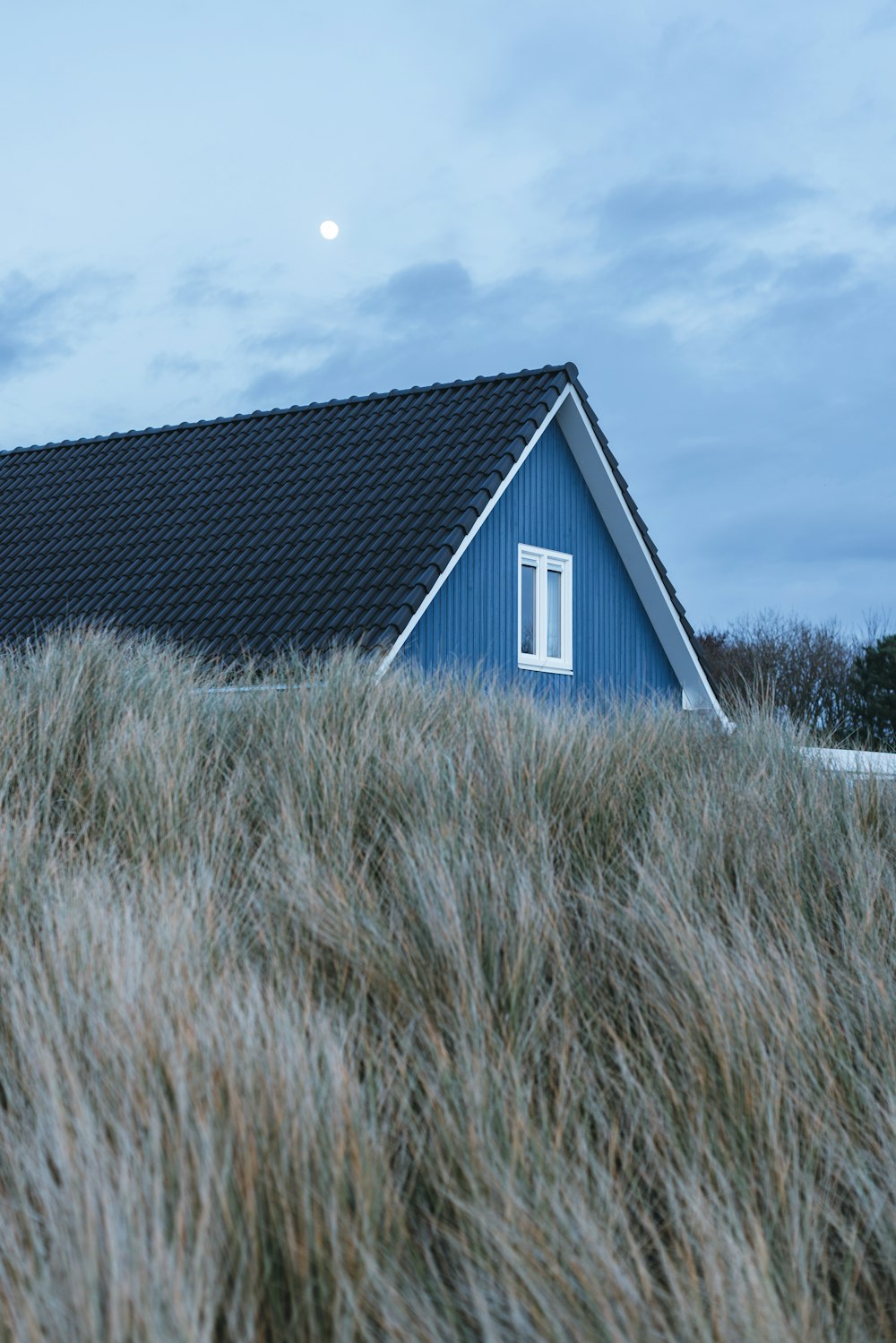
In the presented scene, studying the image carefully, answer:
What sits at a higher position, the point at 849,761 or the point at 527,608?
the point at 527,608

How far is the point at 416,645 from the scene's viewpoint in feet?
49.2

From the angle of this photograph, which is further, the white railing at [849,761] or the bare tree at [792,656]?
the bare tree at [792,656]

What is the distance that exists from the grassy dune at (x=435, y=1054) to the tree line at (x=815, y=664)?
27.3 metres

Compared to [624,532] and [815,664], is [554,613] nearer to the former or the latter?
[624,532]

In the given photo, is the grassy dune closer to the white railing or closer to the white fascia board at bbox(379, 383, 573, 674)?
the white railing

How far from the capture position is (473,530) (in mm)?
15422

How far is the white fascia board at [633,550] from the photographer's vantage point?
17922mm

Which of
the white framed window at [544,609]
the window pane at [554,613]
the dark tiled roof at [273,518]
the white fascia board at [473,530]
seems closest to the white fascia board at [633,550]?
the dark tiled roof at [273,518]

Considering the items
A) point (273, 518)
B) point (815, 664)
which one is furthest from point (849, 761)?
point (815, 664)

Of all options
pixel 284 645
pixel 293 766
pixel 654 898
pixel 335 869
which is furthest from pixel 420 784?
pixel 284 645

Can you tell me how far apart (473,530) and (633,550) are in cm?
416

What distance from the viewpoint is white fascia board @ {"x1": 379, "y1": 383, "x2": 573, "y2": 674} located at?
14211 millimetres

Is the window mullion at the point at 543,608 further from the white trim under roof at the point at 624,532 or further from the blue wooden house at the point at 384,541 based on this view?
the white trim under roof at the point at 624,532

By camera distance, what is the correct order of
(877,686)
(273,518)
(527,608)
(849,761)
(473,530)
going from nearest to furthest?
1. (849,761)
2. (473,530)
3. (273,518)
4. (527,608)
5. (877,686)
